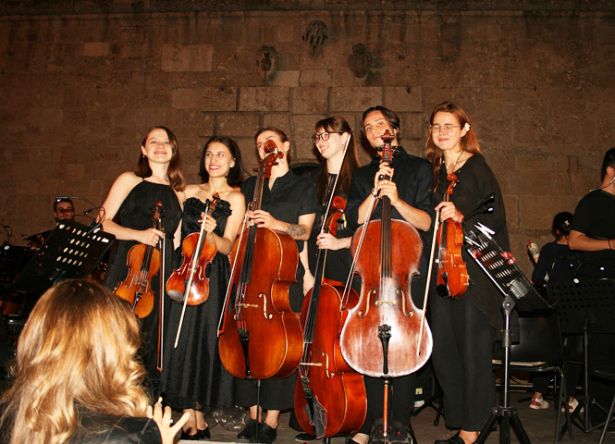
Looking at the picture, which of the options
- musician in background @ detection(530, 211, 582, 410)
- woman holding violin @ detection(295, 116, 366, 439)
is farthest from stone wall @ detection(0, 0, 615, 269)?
woman holding violin @ detection(295, 116, 366, 439)

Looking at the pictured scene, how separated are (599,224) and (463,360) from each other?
1833 mm

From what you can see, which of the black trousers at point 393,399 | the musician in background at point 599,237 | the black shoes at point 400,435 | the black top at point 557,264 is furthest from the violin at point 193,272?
the black top at point 557,264

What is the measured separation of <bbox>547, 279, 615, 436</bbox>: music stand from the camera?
12.6ft

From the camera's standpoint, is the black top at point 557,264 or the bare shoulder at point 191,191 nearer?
the bare shoulder at point 191,191

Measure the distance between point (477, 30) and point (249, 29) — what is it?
308 centimetres

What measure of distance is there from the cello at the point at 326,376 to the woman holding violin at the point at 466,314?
1.64 ft

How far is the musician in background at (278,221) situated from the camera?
12.8ft

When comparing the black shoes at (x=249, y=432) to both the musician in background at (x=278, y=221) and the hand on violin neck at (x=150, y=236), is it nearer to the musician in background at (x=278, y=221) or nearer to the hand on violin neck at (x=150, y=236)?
the musician in background at (x=278, y=221)

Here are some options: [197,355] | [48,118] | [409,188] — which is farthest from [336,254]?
[48,118]

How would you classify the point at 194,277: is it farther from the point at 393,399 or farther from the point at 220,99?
the point at 220,99

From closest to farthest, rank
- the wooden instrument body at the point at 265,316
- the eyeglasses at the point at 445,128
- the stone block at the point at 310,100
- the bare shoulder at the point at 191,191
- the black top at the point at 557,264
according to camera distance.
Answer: the wooden instrument body at the point at 265,316, the eyeglasses at the point at 445,128, the bare shoulder at the point at 191,191, the black top at the point at 557,264, the stone block at the point at 310,100

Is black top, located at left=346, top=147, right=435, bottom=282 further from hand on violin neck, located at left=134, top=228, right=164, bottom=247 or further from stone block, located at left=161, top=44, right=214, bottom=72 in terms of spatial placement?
stone block, located at left=161, top=44, right=214, bottom=72

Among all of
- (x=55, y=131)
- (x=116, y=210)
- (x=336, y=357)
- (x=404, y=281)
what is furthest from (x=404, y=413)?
(x=55, y=131)

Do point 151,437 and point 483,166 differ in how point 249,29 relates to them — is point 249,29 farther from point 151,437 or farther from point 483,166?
point 151,437
